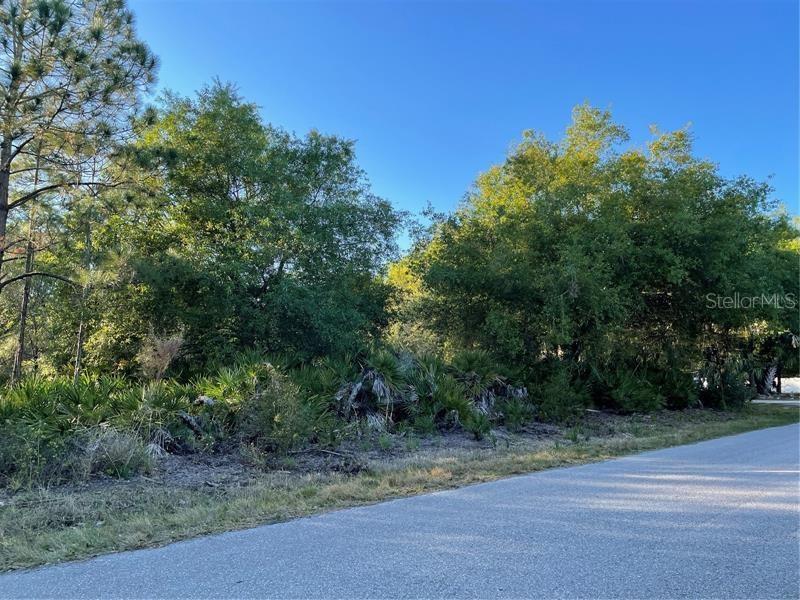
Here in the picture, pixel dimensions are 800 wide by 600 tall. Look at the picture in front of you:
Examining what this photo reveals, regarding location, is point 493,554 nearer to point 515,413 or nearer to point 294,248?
point 515,413

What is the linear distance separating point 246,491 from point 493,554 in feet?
11.9

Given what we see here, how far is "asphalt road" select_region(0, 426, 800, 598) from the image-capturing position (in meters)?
3.65

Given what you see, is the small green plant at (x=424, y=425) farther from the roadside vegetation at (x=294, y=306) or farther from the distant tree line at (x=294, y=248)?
the distant tree line at (x=294, y=248)

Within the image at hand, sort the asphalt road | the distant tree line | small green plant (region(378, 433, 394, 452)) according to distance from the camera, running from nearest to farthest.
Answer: the asphalt road < small green plant (region(378, 433, 394, 452)) < the distant tree line

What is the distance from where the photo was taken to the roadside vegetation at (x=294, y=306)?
792 centimetres

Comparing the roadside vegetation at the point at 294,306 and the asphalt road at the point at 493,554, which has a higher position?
the roadside vegetation at the point at 294,306

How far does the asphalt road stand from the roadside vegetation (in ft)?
2.35

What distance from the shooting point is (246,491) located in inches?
263

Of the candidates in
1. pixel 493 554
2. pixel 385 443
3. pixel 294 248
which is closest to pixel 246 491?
pixel 493 554

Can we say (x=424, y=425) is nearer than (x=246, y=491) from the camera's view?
No

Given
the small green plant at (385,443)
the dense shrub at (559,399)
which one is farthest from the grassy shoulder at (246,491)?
the dense shrub at (559,399)

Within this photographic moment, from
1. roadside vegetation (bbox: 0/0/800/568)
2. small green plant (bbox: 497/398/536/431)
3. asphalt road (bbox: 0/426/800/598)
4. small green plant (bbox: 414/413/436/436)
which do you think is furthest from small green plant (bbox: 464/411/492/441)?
asphalt road (bbox: 0/426/800/598)

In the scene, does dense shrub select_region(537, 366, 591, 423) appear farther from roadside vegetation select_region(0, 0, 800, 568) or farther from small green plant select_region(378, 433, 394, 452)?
small green plant select_region(378, 433, 394, 452)

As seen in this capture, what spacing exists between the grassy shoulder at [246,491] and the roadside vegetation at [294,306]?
6 cm
